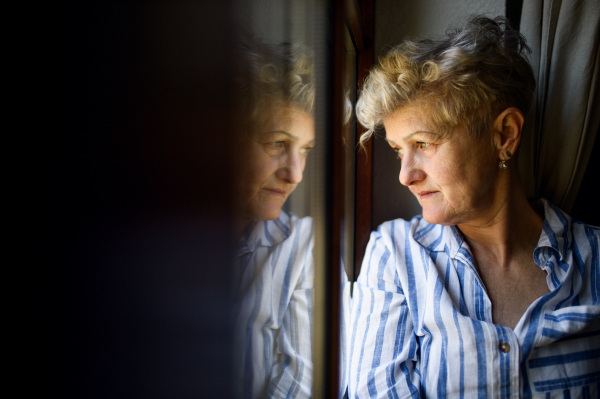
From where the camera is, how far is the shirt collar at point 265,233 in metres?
0.23

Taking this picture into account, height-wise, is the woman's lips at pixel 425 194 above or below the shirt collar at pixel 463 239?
above

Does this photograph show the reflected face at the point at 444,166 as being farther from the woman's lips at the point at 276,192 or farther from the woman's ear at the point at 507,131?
the woman's lips at the point at 276,192

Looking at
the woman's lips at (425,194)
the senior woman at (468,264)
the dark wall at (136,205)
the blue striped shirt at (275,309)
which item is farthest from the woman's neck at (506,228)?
the dark wall at (136,205)

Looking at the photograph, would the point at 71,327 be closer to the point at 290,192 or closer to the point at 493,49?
the point at 290,192

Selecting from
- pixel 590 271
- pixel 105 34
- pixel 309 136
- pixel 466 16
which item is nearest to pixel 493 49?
pixel 466 16

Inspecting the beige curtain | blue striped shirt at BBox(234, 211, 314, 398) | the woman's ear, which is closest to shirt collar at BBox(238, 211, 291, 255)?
blue striped shirt at BBox(234, 211, 314, 398)

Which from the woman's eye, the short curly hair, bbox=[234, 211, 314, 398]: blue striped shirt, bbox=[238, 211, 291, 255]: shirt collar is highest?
the short curly hair

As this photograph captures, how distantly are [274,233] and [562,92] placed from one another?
1.05 meters

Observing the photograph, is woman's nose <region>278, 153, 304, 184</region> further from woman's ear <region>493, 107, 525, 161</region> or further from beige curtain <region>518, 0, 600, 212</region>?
beige curtain <region>518, 0, 600, 212</region>

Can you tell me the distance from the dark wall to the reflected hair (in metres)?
0.03

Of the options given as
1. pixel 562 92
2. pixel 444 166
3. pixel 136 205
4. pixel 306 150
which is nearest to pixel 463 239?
pixel 444 166

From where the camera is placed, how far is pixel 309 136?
37cm

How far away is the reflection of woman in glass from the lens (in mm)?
240

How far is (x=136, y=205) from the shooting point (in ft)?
0.50
